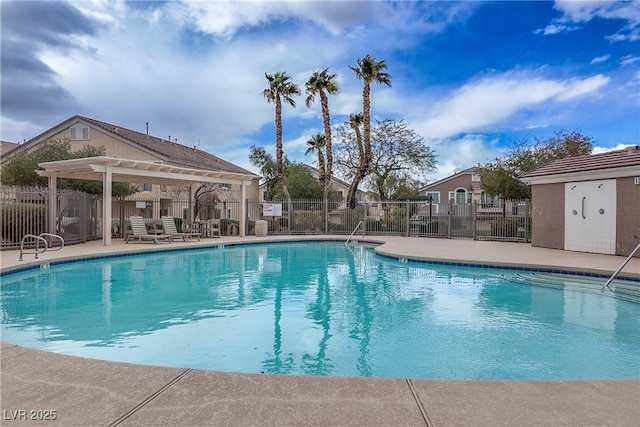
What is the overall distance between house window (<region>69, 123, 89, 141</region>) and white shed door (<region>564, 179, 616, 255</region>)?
27261 millimetres

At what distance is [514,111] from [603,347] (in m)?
20.7

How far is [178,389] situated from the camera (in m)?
2.74

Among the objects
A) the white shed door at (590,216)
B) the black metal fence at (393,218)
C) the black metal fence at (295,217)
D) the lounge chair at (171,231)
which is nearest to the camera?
the white shed door at (590,216)

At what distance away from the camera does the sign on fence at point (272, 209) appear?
2152cm

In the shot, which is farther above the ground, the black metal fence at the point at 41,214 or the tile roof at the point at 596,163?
the tile roof at the point at 596,163

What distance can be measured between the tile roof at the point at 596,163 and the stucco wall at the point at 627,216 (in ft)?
1.77

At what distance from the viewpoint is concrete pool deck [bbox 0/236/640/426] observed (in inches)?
92.0

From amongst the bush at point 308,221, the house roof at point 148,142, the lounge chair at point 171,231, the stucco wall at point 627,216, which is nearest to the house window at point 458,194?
the bush at point 308,221

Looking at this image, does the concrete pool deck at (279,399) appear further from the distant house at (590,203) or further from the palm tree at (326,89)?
the palm tree at (326,89)

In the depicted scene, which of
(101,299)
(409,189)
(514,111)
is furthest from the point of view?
(409,189)

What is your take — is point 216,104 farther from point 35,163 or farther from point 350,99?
point 350,99

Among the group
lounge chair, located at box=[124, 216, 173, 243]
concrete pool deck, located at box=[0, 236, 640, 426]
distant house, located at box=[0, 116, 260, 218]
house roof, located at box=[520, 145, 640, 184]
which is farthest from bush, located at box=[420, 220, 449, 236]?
concrete pool deck, located at box=[0, 236, 640, 426]

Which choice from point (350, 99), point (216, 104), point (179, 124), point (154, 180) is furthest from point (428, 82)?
point (179, 124)

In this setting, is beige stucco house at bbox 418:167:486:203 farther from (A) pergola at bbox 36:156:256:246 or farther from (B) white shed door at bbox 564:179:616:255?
(A) pergola at bbox 36:156:256:246
